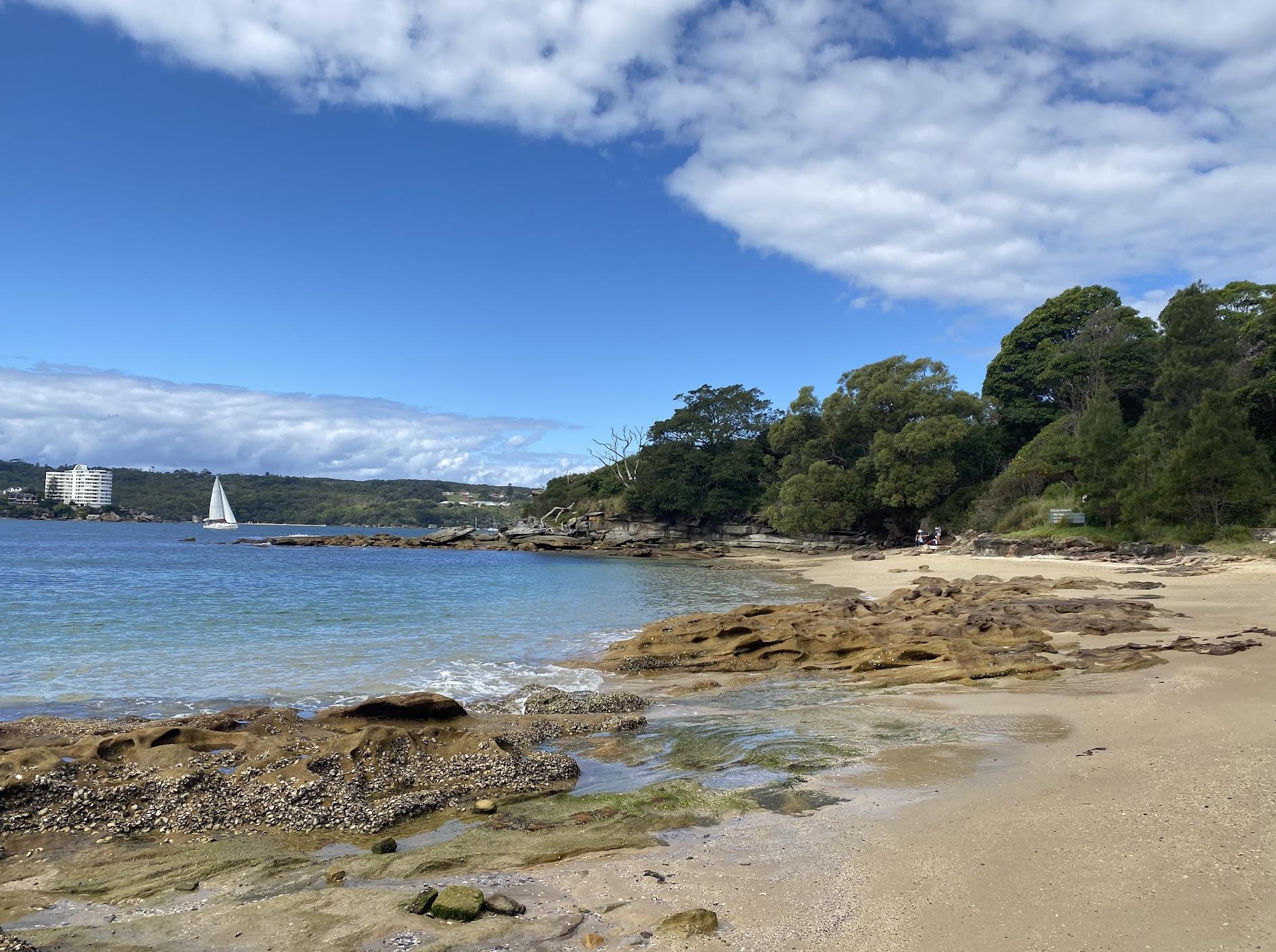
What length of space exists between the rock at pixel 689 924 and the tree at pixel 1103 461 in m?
36.8

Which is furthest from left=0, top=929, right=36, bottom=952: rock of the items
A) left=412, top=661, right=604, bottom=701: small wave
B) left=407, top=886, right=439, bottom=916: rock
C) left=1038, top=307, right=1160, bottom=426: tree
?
left=1038, top=307, right=1160, bottom=426: tree

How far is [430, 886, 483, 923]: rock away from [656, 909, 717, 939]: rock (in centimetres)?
97

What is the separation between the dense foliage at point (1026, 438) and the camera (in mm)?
30469

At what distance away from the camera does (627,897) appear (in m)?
4.21

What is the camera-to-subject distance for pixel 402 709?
8.77m

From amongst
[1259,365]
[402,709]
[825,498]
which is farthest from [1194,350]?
[402,709]

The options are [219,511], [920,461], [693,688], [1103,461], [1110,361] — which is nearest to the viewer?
[693,688]

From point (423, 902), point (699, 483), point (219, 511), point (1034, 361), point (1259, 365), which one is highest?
point (1034, 361)

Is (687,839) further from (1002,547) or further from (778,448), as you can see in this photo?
(778,448)

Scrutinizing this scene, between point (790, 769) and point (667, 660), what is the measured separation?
692 centimetres

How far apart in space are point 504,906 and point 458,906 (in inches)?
9.7

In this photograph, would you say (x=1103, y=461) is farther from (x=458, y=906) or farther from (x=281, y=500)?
(x=281, y=500)

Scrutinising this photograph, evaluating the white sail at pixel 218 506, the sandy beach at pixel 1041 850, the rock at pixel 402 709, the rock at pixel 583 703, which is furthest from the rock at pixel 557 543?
the white sail at pixel 218 506

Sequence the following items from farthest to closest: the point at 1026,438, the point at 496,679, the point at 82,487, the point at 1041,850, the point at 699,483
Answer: the point at 82,487 → the point at 699,483 → the point at 1026,438 → the point at 496,679 → the point at 1041,850
